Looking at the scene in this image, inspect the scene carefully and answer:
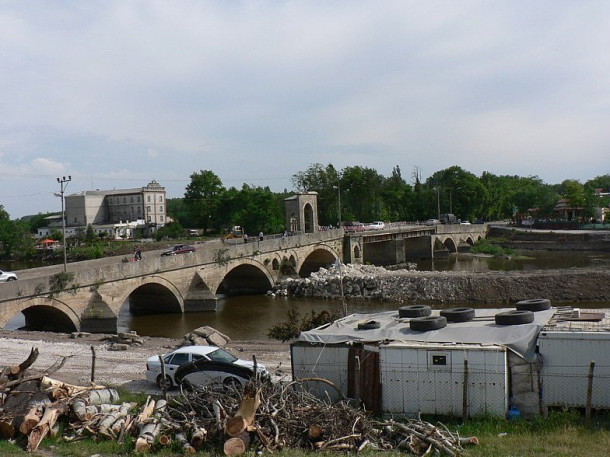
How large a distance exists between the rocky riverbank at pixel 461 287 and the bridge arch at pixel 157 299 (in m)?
11.1

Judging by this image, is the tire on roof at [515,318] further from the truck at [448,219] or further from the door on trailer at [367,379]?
the truck at [448,219]

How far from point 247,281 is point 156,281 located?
1455cm

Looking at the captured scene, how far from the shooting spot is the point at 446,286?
4653 centimetres

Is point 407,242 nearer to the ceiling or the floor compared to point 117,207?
nearer to the floor

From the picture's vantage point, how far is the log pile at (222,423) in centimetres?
1132

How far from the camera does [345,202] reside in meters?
106

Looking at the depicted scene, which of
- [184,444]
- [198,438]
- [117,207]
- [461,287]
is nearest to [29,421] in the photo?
[184,444]

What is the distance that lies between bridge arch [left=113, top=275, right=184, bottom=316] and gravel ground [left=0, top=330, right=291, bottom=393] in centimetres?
1201

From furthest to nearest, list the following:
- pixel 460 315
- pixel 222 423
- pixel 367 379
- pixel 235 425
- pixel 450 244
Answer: pixel 450 244 < pixel 460 315 < pixel 367 379 < pixel 222 423 < pixel 235 425

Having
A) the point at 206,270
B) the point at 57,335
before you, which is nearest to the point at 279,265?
the point at 206,270

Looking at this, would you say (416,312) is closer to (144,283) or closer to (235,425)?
(235,425)

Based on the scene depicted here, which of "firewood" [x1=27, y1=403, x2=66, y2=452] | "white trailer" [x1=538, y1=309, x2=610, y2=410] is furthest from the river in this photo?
"white trailer" [x1=538, y1=309, x2=610, y2=410]

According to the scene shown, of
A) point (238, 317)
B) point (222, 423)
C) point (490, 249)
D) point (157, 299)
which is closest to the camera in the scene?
point (222, 423)

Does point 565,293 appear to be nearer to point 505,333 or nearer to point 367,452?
point 505,333
